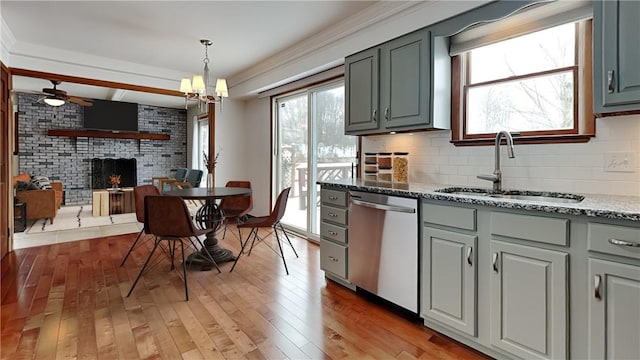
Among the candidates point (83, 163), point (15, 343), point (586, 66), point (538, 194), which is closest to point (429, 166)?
point (538, 194)

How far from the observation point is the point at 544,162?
221 cm

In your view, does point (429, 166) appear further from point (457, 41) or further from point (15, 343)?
point (15, 343)

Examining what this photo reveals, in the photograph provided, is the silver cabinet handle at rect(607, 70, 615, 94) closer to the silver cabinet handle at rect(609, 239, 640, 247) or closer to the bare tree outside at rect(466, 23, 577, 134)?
the bare tree outside at rect(466, 23, 577, 134)

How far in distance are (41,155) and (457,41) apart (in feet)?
30.5

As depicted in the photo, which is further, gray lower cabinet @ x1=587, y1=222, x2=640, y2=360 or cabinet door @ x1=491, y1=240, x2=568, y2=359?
cabinet door @ x1=491, y1=240, x2=568, y2=359

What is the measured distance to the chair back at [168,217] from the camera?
2.80 m

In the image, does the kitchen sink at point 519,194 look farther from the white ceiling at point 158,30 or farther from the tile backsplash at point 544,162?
the white ceiling at point 158,30

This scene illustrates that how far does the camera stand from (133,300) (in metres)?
2.61

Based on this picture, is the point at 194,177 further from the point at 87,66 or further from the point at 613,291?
the point at 613,291

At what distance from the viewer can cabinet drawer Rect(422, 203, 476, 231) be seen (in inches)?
75.3

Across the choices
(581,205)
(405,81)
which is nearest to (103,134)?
(405,81)

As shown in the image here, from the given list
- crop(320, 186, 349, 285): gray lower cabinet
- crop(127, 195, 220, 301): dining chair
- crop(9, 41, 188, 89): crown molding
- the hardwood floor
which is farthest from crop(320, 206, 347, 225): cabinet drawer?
crop(9, 41, 188, 89): crown molding

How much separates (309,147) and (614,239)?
351 centimetres

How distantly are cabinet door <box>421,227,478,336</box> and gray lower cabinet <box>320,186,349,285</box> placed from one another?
82 cm
